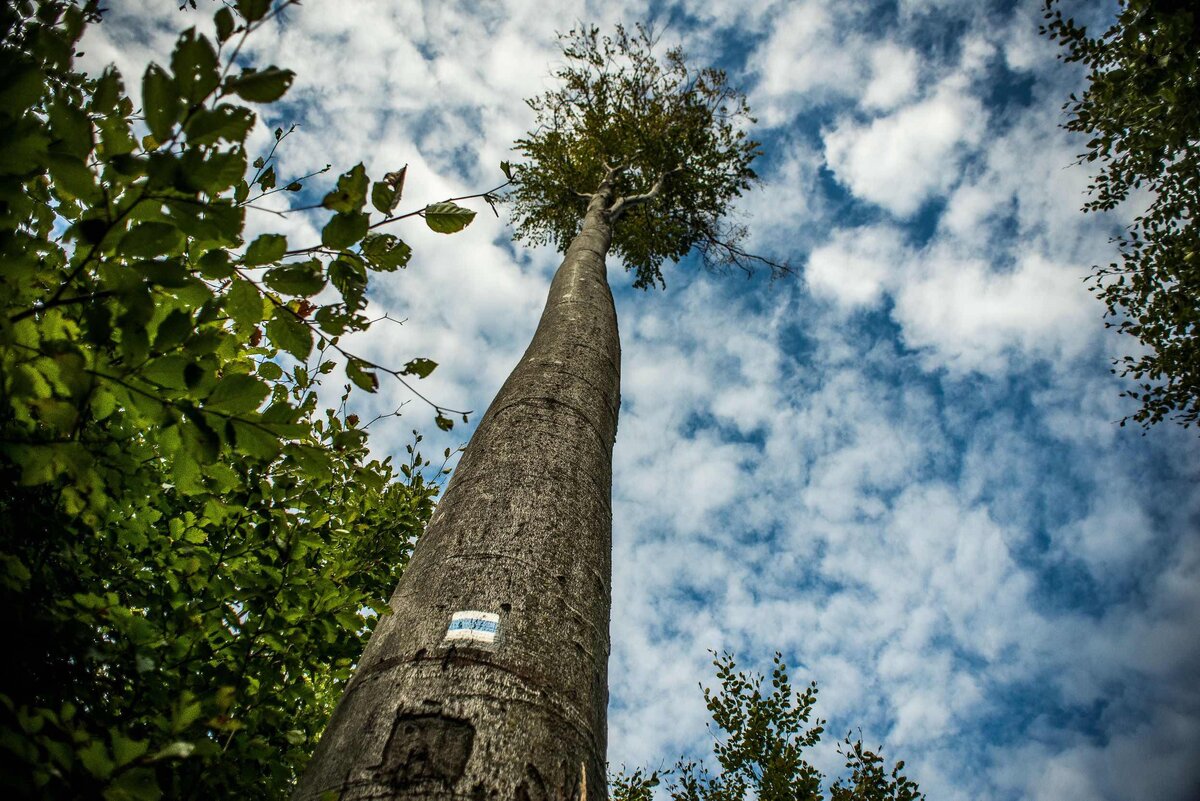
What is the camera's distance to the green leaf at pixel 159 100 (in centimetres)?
73

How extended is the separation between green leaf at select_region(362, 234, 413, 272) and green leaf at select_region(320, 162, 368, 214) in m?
0.09

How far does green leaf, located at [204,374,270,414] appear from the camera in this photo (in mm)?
940

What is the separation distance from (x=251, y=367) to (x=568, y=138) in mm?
8536

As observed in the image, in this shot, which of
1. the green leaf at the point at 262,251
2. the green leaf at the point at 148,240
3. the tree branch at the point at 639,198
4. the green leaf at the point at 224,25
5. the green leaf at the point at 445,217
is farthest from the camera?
the tree branch at the point at 639,198

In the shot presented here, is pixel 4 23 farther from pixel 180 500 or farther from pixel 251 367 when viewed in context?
pixel 180 500

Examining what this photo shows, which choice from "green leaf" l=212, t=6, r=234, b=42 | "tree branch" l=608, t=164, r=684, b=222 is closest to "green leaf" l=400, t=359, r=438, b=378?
"green leaf" l=212, t=6, r=234, b=42

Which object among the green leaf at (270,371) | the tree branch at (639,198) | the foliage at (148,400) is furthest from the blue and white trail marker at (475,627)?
the tree branch at (639,198)

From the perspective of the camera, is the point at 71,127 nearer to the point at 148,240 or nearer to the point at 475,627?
the point at 148,240

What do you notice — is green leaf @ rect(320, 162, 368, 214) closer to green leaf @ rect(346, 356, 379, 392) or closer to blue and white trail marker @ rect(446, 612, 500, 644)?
green leaf @ rect(346, 356, 379, 392)

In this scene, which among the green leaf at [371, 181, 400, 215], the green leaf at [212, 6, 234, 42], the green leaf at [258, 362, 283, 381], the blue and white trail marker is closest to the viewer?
the green leaf at [212, 6, 234, 42]

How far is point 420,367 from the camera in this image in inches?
48.2

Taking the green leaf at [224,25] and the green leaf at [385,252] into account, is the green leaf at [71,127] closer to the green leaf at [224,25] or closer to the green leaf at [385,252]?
the green leaf at [224,25]

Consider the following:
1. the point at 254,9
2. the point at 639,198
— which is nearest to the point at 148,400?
the point at 254,9

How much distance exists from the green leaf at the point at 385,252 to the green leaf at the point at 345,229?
0.13 meters
